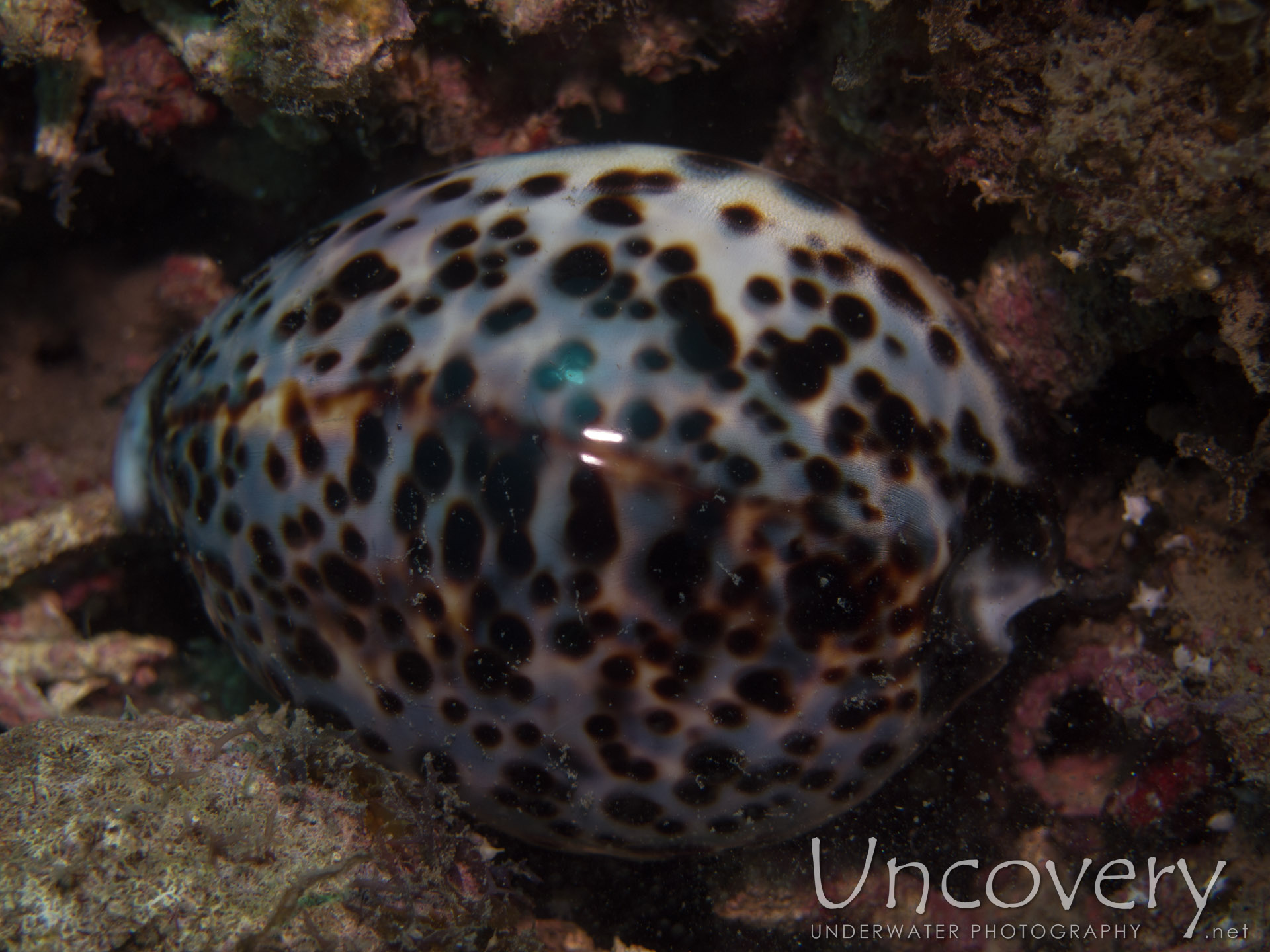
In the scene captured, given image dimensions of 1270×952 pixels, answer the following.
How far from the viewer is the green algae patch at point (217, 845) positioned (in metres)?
1.55

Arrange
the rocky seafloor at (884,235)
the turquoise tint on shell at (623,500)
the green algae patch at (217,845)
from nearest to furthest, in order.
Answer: the green algae patch at (217,845), the rocky seafloor at (884,235), the turquoise tint on shell at (623,500)

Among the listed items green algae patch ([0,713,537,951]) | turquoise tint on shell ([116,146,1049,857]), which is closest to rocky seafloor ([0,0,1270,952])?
green algae patch ([0,713,537,951])

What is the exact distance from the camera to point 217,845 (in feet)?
5.52

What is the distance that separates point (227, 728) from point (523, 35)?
221 cm

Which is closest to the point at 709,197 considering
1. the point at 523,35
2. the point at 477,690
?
the point at 523,35

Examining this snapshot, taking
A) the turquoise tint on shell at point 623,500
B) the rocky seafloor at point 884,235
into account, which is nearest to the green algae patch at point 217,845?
the rocky seafloor at point 884,235

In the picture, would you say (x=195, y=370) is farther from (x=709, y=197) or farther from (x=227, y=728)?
(x=709, y=197)

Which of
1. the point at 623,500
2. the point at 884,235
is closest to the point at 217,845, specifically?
the point at 623,500

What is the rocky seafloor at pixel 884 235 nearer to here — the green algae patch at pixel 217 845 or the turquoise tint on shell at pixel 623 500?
the green algae patch at pixel 217 845

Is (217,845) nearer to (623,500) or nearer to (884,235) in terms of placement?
(623,500)

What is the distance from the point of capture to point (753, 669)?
1891 millimetres

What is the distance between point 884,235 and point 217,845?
2349 mm

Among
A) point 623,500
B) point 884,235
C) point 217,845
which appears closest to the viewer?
Result: point 217,845

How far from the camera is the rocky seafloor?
1688 mm
